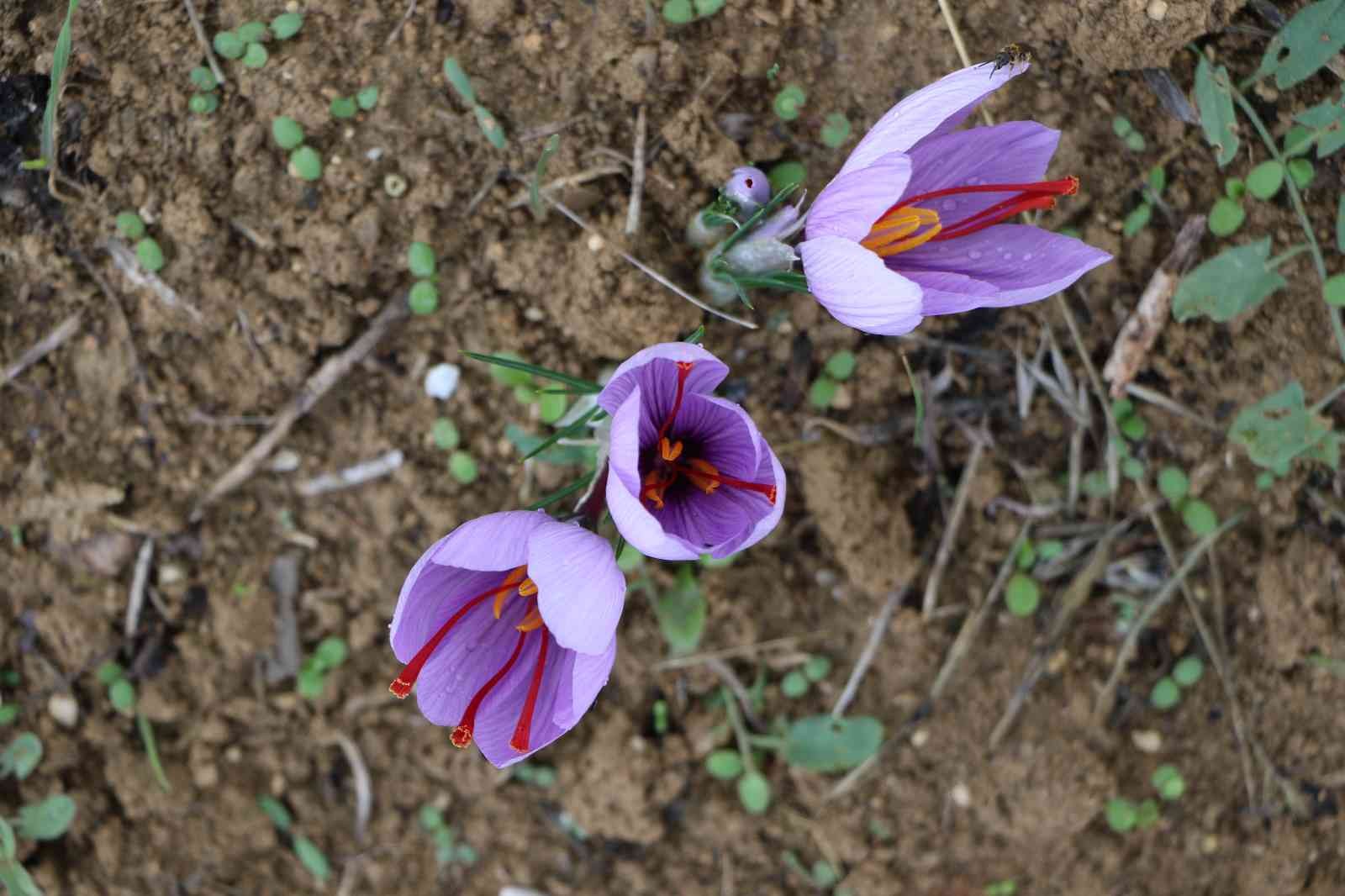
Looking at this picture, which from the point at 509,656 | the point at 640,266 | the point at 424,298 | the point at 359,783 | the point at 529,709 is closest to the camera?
the point at 529,709

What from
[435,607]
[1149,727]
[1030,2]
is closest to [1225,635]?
[1149,727]

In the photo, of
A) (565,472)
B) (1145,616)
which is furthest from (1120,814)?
(565,472)

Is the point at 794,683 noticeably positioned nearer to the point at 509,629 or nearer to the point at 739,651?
the point at 739,651

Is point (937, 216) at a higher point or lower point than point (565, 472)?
higher

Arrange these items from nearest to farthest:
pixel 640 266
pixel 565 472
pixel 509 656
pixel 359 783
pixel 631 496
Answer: pixel 631 496 → pixel 509 656 → pixel 640 266 → pixel 565 472 → pixel 359 783

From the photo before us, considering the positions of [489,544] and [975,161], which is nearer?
[489,544]

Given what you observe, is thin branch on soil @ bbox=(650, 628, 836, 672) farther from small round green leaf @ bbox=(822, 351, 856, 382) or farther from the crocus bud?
the crocus bud
